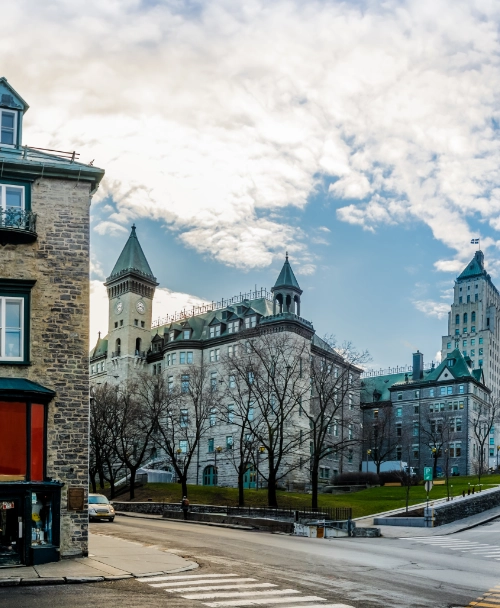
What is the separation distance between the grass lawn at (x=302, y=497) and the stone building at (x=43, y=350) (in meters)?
33.4

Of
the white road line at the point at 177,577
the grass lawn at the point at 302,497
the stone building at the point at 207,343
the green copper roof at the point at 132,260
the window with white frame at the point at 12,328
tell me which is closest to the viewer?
the white road line at the point at 177,577

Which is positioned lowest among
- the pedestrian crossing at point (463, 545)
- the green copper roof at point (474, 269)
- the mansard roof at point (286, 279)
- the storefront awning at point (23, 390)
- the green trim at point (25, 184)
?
the pedestrian crossing at point (463, 545)

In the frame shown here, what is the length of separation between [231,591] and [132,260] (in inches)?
3804

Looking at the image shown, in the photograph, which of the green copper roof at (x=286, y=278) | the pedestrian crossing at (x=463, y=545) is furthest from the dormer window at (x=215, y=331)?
the pedestrian crossing at (x=463, y=545)

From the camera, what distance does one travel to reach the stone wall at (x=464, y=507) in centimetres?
4588

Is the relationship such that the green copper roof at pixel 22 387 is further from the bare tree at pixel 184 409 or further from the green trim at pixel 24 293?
the bare tree at pixel 184 409

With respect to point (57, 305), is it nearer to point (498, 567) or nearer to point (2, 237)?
point (2, 237)

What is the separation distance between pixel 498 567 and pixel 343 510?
69.2 ft

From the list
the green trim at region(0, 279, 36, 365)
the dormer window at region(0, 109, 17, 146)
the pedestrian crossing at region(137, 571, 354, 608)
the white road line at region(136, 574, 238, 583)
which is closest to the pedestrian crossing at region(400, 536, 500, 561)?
the white road line at region(136, 574, 238, 583)

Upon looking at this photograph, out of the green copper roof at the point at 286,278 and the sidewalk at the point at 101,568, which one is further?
the green copper roof at the point at 286,278

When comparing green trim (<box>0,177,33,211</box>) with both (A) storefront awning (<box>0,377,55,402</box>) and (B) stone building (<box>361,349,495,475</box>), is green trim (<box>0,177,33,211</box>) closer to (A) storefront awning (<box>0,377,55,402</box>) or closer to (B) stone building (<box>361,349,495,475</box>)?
(A) storefront awning (<box>0,377,55,402</box>)

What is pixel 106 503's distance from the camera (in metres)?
43.9

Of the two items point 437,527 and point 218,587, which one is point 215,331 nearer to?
point 437,527

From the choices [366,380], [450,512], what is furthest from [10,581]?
[366,380]
